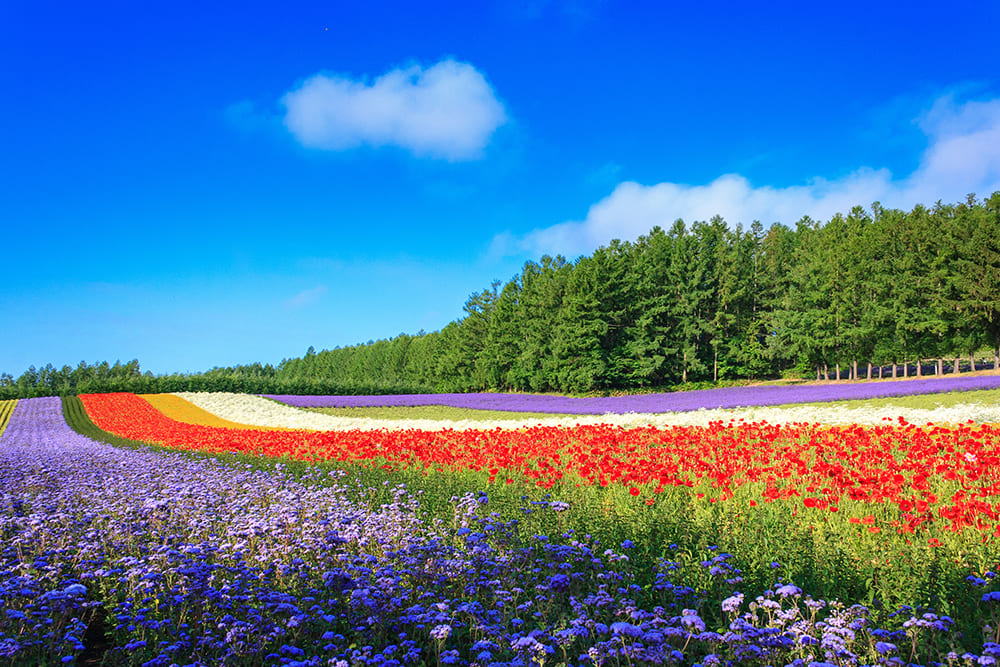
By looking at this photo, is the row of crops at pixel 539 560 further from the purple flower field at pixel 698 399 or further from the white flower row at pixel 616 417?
the purple flower field at pixel 698 399

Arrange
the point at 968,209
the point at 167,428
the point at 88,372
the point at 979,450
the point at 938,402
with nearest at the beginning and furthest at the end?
the point at 979,450
the point at 938,402
the point at 167,428
the point at 968,209
the point at 88,372

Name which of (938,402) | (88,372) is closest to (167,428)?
(938,402)

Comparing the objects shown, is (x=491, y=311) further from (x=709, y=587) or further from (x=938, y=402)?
(x=709, y=587)

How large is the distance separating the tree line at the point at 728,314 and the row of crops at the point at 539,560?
3465 centimetres

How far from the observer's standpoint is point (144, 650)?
3732 millimetres

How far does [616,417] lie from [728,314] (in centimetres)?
3086

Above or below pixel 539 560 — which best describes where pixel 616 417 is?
below

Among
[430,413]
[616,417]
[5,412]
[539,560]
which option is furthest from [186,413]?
[539,560]

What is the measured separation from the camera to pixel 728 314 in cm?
4659

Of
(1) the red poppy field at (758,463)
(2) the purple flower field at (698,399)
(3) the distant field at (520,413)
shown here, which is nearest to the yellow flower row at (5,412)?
(2) the purple flower field at (698,399)

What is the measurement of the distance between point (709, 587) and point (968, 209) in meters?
50.0

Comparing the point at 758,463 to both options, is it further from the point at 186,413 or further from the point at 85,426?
the point at 186,413

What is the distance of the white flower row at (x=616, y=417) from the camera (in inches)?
531

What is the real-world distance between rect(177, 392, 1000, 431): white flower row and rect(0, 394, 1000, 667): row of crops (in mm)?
4871
